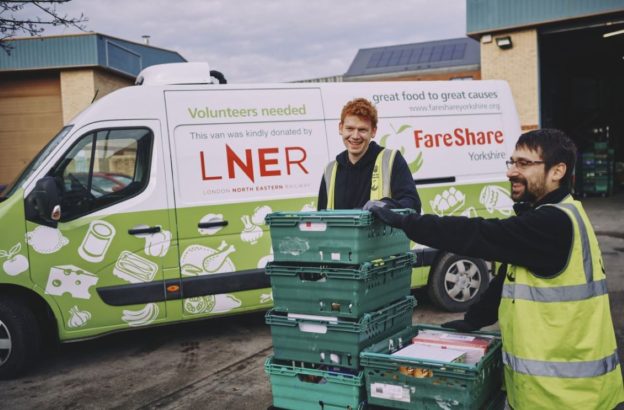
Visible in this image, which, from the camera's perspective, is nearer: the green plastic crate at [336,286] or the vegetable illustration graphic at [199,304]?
the green plastic crate at [336,286]

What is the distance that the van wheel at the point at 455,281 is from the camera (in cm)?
677

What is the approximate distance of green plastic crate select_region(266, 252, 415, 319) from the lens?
2854mm

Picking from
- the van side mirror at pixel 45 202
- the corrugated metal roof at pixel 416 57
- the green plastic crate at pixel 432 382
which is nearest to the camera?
the green plastic crate at pixel 432 382

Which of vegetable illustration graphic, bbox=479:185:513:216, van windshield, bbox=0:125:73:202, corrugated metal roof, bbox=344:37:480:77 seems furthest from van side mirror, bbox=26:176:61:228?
corrugated metal roof, bbox=344:37:480:77

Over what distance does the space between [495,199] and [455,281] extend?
3.40 ft

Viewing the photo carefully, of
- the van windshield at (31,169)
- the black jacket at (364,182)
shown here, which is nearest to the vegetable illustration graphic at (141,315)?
the van windshield at (31,169)

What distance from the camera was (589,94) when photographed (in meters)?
27.2

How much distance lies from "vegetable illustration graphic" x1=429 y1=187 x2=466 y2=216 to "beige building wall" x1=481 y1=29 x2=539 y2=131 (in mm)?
11073

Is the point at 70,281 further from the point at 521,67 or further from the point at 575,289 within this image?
the point at 521,67

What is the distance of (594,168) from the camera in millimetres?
20688

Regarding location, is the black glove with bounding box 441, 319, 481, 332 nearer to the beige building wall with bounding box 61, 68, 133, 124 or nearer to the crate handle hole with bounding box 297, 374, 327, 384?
the crate handle hole with bounding box 297, 374, 327, 384

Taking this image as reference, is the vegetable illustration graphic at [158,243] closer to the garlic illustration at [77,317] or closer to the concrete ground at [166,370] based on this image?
the garlic illustration at [77,317]

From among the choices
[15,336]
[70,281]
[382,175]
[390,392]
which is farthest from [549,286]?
[15,336]

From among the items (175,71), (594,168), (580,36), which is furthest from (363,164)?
(594,168)
